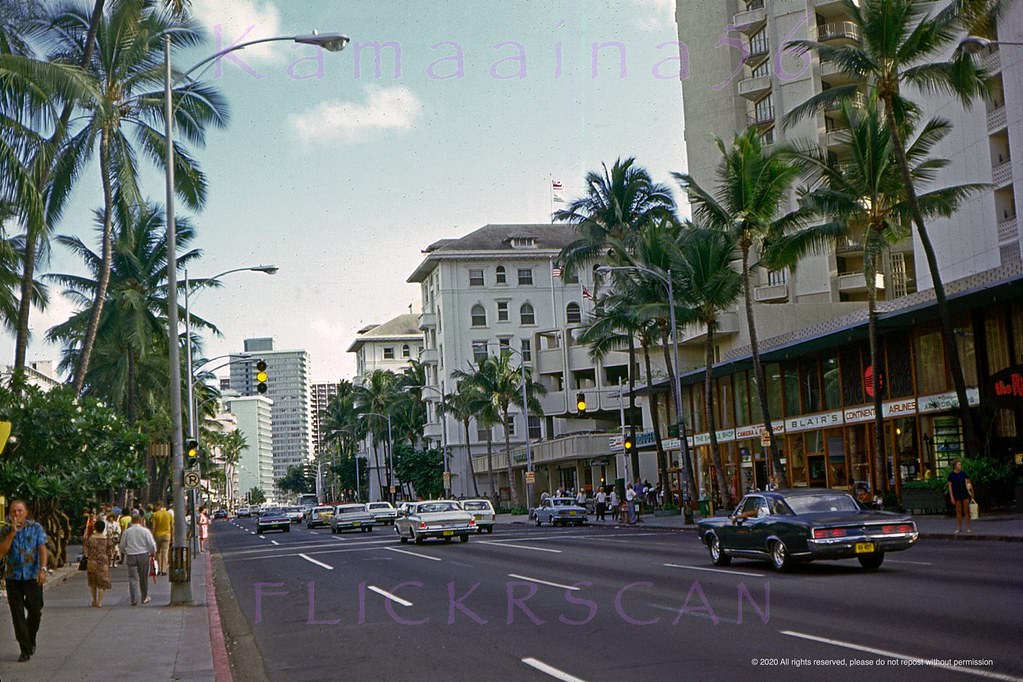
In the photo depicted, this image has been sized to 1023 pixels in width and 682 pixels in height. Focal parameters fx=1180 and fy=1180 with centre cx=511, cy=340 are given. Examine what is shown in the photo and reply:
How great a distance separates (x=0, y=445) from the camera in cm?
1106

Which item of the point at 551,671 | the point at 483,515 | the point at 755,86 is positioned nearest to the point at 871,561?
the point at 551,671

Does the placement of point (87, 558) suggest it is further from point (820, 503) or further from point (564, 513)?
point (564, 513)

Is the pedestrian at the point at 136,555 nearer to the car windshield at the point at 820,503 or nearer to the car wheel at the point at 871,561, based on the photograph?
the car windshield at the point at 820,503

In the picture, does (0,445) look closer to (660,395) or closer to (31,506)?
(31,506)

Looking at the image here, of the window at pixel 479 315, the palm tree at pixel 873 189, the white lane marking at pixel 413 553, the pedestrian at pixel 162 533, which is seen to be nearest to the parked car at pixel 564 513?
the white lane marking at pixel 413 553

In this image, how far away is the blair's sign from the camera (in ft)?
112

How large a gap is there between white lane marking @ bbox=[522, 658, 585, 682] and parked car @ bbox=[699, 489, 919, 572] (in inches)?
326

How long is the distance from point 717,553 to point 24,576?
12459 mm

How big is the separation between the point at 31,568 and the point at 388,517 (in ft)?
175

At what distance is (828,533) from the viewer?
18.4 meters

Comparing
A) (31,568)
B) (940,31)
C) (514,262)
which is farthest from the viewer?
(514,262)

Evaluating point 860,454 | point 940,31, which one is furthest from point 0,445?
point 860,454

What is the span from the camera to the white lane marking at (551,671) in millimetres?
10305

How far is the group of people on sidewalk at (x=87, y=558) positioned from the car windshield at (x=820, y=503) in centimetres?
1097
